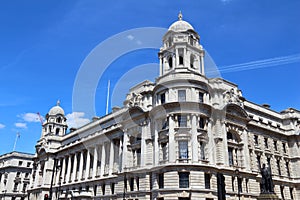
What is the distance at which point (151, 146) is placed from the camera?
160 ft

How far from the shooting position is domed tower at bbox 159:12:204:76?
5144cm

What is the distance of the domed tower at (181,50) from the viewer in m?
51.4

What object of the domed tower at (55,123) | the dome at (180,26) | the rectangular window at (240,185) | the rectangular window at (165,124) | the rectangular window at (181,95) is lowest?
the rectangular window at (240,185)

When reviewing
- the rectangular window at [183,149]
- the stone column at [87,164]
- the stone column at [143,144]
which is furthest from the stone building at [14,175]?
the rectangular window at [183,149]

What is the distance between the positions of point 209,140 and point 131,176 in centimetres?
1538

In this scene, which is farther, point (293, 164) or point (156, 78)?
point (293, 164)

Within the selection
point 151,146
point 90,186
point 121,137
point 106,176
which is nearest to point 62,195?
point 90,186

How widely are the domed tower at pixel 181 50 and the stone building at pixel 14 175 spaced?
3085 inches

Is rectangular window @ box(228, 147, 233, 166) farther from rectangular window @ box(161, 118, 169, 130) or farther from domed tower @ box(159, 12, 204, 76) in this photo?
domed tower @ box(159, 12, 204, 76)

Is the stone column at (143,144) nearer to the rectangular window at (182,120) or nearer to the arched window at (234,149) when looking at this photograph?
the rectangular window at (182,120)

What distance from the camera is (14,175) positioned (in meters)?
103

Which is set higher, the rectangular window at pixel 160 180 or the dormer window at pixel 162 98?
the dormer window at pixel 162 98

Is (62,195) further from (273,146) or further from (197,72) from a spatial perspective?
(273,146)

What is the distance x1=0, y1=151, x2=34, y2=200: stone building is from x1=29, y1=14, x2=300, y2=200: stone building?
47.9 meters
